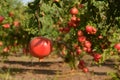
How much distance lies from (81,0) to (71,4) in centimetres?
14

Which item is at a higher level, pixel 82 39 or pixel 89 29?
pixel 89 29

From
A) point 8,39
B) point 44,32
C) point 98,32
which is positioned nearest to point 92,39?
point 98,32

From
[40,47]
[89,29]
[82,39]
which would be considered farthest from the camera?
[82,39]

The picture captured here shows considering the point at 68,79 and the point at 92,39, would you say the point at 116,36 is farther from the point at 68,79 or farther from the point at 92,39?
the point at 68,79

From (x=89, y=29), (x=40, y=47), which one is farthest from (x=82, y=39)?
(x=40, y=47)

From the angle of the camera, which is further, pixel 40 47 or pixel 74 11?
pixel 74 11

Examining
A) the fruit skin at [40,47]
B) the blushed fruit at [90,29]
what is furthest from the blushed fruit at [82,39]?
the fruit skin at [40,47]

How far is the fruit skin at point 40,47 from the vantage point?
281 centimetres

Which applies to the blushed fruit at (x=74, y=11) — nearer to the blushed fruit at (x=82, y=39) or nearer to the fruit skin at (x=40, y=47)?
the blushed fruit at (x=82, y=39)

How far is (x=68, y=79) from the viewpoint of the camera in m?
13.2

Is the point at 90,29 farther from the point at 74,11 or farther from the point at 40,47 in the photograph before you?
the point at 40,47

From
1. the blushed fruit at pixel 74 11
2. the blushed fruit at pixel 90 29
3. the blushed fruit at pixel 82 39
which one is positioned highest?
the blushed fruit at pixel 74 11

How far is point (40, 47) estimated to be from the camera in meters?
2.86

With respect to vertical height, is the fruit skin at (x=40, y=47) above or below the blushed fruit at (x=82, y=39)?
above
